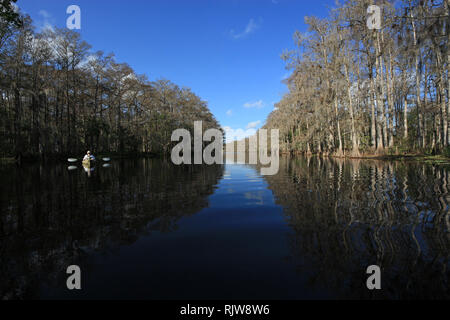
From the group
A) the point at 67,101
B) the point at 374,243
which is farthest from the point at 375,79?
the point at 67,101

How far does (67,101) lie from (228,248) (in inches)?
1613

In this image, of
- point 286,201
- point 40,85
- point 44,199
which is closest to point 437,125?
point 286,201

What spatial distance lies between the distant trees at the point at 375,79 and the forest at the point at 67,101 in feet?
100

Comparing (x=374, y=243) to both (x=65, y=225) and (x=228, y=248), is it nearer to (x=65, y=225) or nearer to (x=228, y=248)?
(x=228, y=248)

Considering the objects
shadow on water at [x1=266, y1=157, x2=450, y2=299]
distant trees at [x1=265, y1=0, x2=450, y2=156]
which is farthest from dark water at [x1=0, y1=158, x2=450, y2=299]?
distant trees at [x1=265, y1=0, x2=450, y2=156]

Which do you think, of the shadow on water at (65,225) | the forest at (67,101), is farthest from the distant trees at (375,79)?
the forest at (67,101)

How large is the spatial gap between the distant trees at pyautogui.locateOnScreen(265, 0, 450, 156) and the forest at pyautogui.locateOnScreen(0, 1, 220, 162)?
30.6 metres

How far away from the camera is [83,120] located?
125ft

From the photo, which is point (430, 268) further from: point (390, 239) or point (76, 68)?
point (76, 68)

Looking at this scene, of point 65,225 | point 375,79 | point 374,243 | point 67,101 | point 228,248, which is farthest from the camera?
point 67,101

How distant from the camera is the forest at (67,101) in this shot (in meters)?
25.2

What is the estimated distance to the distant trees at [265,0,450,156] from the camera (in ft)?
63.4

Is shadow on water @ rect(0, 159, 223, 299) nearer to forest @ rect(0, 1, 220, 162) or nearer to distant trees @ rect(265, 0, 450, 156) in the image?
forest @ rect(0, 1, 220, 162)

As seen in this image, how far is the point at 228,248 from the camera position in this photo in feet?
11.6
